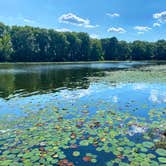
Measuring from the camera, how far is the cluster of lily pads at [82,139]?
6.38m

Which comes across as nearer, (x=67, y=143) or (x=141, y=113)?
(x=67, y=143)

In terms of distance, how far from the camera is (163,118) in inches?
402

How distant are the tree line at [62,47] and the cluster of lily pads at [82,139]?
74420 millimetres

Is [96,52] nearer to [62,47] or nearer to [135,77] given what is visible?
[62,47]

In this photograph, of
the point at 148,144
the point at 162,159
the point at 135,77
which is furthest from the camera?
the point at 135,77

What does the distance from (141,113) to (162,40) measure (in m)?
135

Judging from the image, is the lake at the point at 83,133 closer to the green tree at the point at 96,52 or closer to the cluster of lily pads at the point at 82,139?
the cluster of lily pads at the point at 82,139

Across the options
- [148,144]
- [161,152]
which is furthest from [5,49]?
[161,152]

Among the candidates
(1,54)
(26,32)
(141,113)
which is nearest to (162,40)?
(26,32)

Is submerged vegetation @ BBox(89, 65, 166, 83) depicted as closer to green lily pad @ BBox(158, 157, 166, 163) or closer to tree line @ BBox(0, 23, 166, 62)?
green lily pad @ BBox(158, 157, 166, 163)

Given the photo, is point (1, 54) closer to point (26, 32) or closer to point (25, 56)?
Answer: point (25, 56)

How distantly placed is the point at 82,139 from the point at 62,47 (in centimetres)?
9291

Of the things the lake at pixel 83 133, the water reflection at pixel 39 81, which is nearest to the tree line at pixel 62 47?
the water reflection at pixel 39 81

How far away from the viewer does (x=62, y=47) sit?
324 feet
